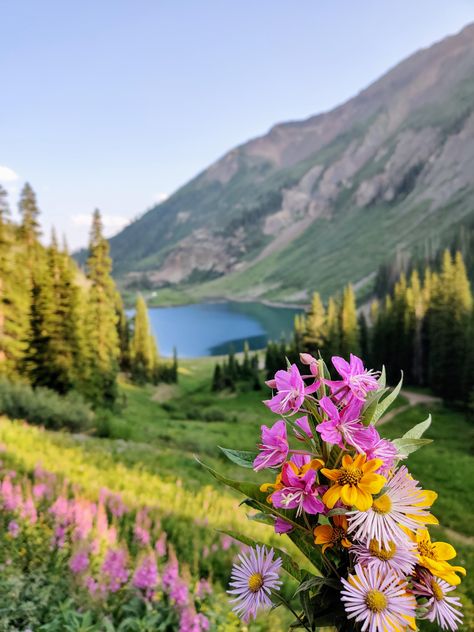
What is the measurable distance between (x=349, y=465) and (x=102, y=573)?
4.56m

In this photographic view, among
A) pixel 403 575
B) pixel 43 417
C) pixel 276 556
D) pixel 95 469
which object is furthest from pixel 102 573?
pixel 43 417

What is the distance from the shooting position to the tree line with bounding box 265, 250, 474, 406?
5216 centimetres

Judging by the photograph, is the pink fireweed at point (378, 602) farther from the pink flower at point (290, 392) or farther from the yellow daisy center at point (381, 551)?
the pink flower at point (290, 392)

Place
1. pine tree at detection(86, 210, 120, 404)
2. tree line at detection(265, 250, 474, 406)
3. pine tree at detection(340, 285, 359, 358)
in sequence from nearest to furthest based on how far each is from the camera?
pine tree at detection(86, 210, 120, 404), tree line at detection(265, 250, 474, 406), pine tree at detection(340, 285, 359, 358)

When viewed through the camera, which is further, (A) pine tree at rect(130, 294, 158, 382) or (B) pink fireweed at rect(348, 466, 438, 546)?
(A) pine tree at rect(130, 294, 158, 382)

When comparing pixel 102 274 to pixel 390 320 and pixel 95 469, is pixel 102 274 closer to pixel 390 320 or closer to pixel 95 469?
pixel 95 469

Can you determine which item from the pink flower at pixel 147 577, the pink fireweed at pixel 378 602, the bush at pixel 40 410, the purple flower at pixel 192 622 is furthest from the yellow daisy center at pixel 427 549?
the bush at pixel 40 410

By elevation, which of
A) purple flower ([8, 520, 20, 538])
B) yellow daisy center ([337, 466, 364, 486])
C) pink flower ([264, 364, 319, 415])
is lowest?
purple flower ([8, 520, 20, 538])

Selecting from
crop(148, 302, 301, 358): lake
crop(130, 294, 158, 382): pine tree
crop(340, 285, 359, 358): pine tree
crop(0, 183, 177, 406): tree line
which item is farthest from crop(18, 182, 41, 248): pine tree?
crop(148, 302, 301, 358): lake

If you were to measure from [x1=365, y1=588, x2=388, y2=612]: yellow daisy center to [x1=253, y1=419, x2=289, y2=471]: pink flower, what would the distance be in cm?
55

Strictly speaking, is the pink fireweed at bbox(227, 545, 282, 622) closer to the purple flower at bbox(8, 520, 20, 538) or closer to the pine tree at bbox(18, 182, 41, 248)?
the purple flower at bbox(8, 520, 20, 538)

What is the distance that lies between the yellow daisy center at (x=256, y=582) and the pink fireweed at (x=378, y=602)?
40cm

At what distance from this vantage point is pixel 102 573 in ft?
16.1

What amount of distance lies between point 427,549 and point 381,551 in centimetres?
31
